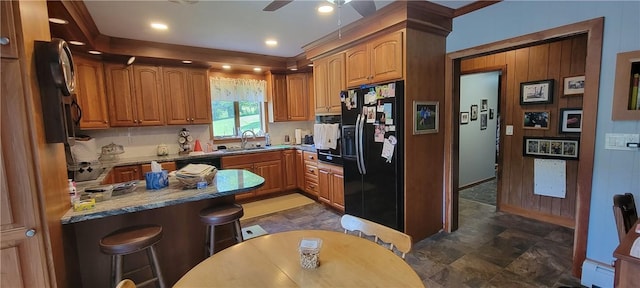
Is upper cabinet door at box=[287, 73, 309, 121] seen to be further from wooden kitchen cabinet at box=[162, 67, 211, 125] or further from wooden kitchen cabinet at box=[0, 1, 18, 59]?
wooden kitchen cabinet at box=[0, 1, 18, 59]

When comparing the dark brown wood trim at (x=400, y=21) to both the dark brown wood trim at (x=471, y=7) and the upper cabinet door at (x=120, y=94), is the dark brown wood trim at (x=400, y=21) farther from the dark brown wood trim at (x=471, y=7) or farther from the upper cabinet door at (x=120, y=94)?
the upper cabinet door at (x=120, y=94)

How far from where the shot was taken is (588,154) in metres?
2.13

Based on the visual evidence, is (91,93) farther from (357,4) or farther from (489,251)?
(489,251)

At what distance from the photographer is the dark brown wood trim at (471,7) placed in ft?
8.46

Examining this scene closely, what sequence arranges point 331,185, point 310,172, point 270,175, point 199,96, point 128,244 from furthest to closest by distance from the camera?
point 270,175 → point 310,172 → point 199,96 → point 331,185 → point 128,244

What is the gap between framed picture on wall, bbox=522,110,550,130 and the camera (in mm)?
3424

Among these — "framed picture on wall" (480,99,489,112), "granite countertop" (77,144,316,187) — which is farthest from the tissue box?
"framed picture on wall" (480,99,489,112)

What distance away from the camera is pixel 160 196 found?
1.96 m

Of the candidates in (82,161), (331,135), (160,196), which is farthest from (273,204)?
(160,196)

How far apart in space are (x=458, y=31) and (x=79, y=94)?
447 cm

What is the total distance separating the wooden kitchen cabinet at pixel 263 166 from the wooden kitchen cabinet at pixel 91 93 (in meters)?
1.65

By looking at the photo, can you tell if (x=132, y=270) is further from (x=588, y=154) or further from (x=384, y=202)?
(x=588, y=154)

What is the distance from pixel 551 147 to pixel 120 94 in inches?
219

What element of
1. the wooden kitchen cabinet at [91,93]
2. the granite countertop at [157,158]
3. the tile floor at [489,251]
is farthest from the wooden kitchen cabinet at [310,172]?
the wooden kitchen cabinet at [91,93]
